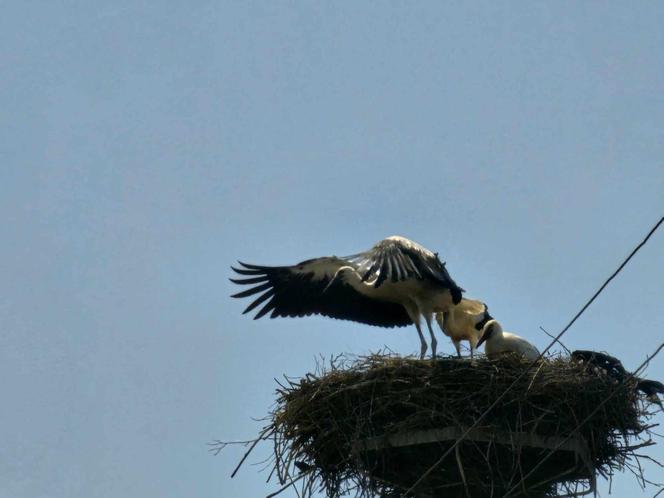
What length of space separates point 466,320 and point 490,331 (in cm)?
96

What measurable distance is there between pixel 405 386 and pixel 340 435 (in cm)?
68

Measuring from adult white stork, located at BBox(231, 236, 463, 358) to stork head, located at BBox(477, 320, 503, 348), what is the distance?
19.7 inches

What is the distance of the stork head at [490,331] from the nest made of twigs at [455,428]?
142 cm

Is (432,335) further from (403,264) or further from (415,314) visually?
(403,264)

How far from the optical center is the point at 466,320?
14023mm

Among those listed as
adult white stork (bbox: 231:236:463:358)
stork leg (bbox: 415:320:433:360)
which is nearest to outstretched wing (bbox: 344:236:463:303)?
adult white stork (bbox: 231:236:463:358)

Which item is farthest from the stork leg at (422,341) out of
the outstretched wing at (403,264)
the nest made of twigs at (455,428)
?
Result: the nest made of twigs at (455,428)

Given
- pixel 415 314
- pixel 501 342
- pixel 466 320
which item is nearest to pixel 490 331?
pixel 501 342

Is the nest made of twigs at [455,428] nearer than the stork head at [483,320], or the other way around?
the nest made of twigs at [455,428]

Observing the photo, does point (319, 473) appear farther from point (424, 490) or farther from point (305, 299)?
point (305, 299)

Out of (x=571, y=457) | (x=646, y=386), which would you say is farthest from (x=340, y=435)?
(x=646, y=386)

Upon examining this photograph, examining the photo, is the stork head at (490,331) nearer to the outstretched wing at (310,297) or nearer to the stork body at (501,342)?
the stork body at (501,342)

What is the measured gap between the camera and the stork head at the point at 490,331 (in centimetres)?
1305

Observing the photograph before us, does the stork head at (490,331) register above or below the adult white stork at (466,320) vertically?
below
